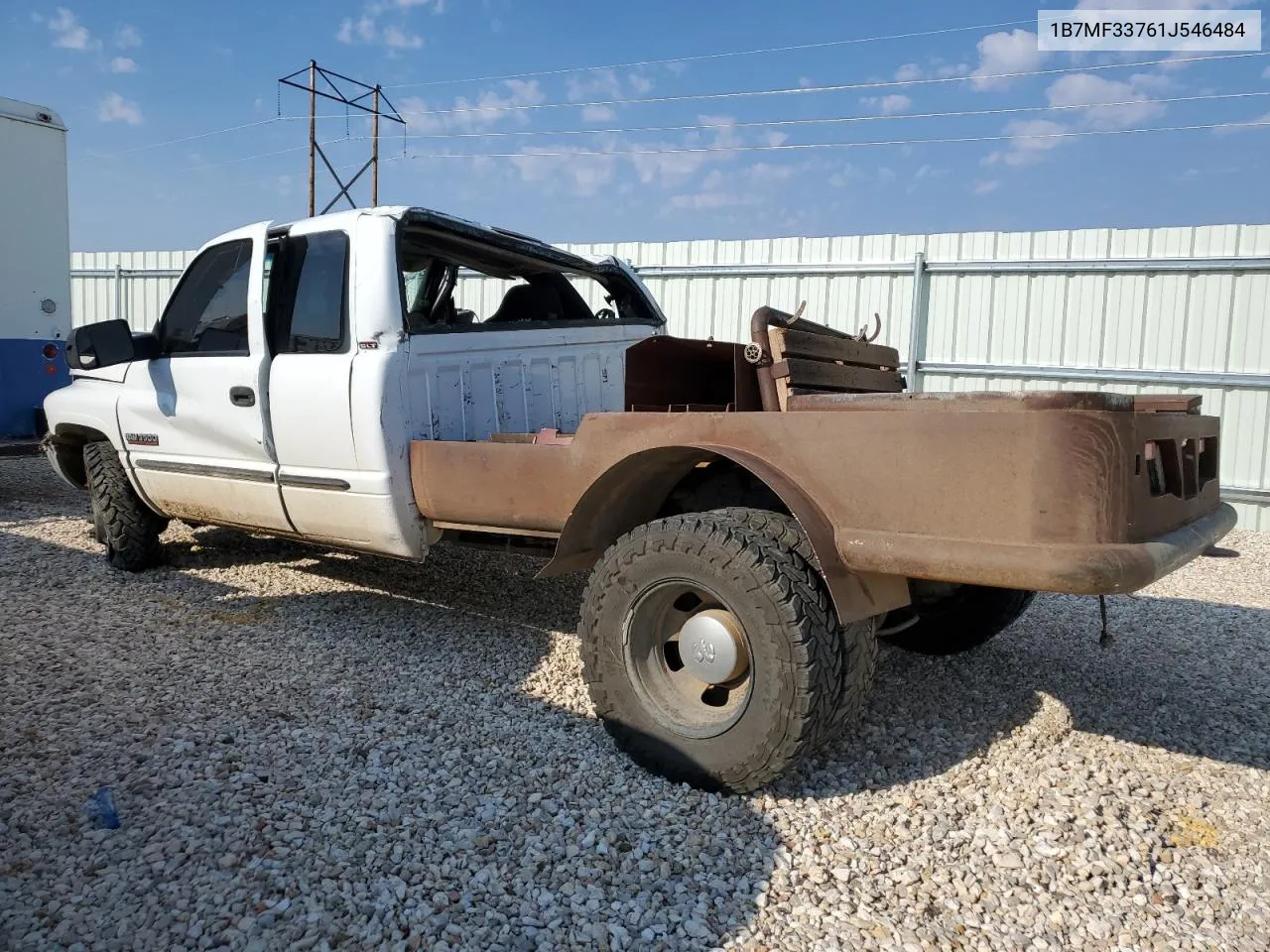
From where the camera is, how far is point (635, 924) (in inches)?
87.0

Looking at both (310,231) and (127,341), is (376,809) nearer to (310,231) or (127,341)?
(310,231)

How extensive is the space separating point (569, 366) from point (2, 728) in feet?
9.58

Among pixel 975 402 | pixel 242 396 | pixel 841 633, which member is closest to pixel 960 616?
pixel 841 633

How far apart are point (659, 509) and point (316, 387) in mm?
1754

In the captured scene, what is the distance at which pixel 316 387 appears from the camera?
3.98 metres

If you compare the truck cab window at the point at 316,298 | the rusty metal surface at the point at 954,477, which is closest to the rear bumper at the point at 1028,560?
the rusty metal surface at the point at 954,477

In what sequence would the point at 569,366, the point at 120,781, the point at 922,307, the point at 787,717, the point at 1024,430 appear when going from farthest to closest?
the point at 922,307 → the point at 569,366 → the point at 120,781 → the point at 787,717 → the point at 1024,430

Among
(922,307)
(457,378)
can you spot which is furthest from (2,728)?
(922,307)

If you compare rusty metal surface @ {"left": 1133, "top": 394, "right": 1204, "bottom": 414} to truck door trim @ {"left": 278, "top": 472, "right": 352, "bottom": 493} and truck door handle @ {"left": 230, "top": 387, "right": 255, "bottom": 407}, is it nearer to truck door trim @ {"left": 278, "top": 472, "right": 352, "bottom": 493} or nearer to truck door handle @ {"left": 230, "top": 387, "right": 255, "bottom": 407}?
truck door trim @ {"left": 278, "top": 472, "right": 352, "bottom": 493}

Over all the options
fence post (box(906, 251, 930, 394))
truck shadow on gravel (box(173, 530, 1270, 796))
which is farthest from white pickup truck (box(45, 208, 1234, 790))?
fence post (box(906, 251, 930, 394))

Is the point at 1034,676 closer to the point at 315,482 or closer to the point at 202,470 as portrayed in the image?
the point at 315,482

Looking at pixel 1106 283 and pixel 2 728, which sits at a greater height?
pixel 1106 283

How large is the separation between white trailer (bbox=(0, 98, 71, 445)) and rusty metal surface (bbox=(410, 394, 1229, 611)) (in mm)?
7279

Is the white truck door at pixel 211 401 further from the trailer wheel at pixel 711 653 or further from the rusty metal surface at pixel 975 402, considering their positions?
the rusty metal surface at pixel 975 402
